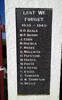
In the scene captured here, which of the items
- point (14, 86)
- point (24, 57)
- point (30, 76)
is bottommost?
point (14, 86)

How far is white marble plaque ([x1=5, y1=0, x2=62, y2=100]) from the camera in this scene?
2146 millimetres

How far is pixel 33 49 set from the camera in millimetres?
2285

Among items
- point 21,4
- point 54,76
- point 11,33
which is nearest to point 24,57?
point 11,33

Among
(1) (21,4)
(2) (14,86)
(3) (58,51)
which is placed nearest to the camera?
(1) (21,4)

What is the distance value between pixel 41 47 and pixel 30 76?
1.79 ft

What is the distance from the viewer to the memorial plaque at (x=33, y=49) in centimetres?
218

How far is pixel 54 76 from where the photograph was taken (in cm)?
238

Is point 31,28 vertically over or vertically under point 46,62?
over

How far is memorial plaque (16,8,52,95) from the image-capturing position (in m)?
2.18

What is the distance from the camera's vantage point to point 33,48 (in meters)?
2.28

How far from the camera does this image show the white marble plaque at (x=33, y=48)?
84.5 inches

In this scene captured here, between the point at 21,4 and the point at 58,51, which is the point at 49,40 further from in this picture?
the point at 21,4

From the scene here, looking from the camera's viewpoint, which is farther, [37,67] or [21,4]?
[37,67]

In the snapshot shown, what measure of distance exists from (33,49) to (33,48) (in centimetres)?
2
